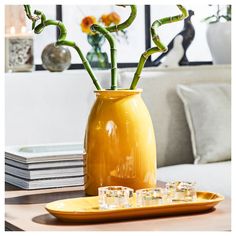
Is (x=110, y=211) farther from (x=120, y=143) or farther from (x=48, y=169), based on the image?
(x=48, y=169)

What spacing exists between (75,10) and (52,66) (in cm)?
63

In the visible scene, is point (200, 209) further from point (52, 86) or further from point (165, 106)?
point (52, 86)

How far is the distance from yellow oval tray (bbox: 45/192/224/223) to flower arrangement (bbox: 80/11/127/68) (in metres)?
1.92

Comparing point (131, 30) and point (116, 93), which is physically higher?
point (131, 30)

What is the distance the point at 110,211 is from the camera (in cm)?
138

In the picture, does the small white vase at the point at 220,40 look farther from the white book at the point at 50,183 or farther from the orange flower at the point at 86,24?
the white book at the point at 50,183

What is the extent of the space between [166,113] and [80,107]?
44cm

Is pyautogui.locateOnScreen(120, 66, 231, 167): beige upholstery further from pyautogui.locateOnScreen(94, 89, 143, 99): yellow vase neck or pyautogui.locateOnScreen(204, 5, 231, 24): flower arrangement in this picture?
pyautogui.locateOnScreen(94, 89, 143, 99): yellow vase neck

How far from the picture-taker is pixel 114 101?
62.2 inches

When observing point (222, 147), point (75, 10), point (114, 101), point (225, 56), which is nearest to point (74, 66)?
point (75, 10)

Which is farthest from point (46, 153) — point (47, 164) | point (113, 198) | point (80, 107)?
point (80, 107)

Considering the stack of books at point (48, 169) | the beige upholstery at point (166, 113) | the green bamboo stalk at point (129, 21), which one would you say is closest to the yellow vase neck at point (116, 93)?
the green bamboo stalk at point (129, 21)

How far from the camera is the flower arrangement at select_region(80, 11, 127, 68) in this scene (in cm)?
334

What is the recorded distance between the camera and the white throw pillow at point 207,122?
2998 millimetres
